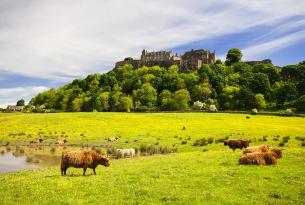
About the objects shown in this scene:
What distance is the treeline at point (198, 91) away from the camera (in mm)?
121125

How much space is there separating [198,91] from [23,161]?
105m

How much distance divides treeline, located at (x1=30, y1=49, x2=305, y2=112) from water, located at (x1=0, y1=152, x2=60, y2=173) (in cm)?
7909

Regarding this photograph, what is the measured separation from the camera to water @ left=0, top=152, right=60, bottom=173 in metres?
34.5

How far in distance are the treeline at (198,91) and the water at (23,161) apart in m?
79.1

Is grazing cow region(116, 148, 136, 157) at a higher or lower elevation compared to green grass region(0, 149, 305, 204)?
lower

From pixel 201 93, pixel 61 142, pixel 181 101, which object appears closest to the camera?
pixel 61 142

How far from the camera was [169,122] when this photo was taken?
74375 millimetres

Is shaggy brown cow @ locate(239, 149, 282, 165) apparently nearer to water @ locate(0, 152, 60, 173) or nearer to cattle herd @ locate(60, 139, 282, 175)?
cattle herd @ locate(60, 139, 282, 175)

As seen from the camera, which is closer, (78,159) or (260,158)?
(78,159)

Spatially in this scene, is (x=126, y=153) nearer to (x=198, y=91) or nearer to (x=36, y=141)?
(x=36, y=141)

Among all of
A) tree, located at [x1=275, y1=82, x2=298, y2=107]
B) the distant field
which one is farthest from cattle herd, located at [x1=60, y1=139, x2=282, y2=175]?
tree, located at [x1=275, y1=82, x2=298, y2=107]

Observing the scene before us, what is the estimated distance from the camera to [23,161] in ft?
127

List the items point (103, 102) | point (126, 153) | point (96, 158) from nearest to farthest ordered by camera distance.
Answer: point (96, 158) → point (126, 153) → point (103, 102)

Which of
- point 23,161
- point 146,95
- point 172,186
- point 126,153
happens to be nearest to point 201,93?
point 146,95
